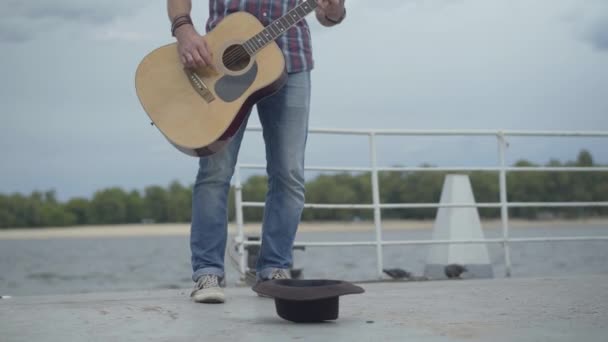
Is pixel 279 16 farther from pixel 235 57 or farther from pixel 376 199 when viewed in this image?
pixel 376 199

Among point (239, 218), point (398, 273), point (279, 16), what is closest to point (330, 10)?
point (279, 16)

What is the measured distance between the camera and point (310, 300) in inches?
89.0

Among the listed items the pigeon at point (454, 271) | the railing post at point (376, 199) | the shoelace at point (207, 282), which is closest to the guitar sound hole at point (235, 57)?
the shoelace at point (207, 282)

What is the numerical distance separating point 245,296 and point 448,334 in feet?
3.79

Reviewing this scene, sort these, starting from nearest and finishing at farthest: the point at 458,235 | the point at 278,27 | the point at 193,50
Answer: the point at 193,50 → the point at 278,27 → the point at 458,235

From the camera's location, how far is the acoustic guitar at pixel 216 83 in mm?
2713

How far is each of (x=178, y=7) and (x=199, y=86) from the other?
15.2 inches

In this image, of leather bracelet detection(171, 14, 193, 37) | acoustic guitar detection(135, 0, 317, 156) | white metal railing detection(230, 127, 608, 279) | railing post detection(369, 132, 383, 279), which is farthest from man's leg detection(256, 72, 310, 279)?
railing post detection(369, 132, 383, 279)

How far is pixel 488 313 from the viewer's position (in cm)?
248

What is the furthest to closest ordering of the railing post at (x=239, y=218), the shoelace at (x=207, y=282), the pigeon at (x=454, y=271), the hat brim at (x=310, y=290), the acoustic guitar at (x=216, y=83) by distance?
the pigeon at (x=454, y=271), the railing post at (x=239, y=218), the shoelace at (x=207, y=282), the acoustic guitar at (x=216, y=83), the hat brim at (x=310, y=290)

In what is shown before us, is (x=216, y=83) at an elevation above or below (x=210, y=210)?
above

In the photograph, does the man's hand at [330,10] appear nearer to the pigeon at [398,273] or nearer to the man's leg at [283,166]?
the man's leg at [283,166]

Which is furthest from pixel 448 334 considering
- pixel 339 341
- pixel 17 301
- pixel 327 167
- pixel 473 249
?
pixel 473 249

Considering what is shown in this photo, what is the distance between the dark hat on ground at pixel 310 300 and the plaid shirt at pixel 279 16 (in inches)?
37.8
